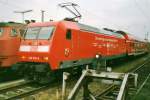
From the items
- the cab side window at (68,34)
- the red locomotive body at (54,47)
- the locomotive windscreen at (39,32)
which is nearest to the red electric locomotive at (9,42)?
the red locomotive body at (54,47)

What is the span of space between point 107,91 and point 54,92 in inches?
87.0

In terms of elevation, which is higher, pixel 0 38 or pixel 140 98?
pixel 0 38

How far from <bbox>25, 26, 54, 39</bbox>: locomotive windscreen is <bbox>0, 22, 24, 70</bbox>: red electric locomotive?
3.38ft

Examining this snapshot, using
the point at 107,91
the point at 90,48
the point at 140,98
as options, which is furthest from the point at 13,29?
the point at 140,98

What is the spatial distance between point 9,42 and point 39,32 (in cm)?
194

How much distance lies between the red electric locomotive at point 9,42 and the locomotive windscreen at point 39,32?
103cm

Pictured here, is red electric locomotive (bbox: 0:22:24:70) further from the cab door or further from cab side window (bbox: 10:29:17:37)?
the cab door

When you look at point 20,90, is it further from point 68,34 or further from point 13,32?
point 13,32

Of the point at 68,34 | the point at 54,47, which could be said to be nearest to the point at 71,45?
the point at 68,34

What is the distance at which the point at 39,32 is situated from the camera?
13.4 metres

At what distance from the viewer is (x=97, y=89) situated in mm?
12336

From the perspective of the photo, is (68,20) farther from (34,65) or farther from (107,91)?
(107,91)

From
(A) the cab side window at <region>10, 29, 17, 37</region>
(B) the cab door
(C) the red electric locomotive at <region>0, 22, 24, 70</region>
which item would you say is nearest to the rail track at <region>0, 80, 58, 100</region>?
(C) the red electric locomotive at <region>0, 22, 24, 70</region>

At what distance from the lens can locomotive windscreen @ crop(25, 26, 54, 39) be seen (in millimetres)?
12997
